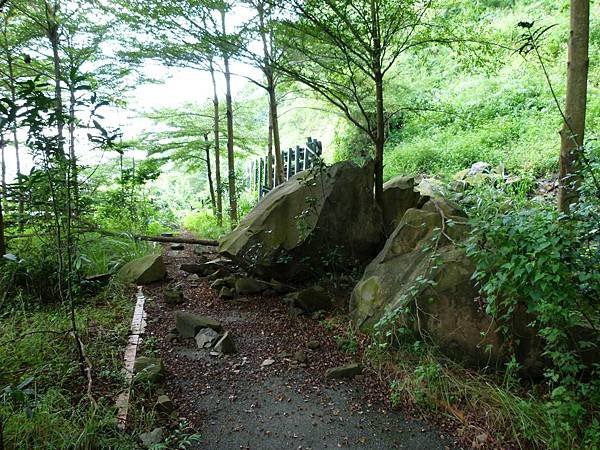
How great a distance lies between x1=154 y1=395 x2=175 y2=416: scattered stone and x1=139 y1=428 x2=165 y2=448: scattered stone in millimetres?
225

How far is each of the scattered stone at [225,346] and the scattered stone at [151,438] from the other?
1.14 metres

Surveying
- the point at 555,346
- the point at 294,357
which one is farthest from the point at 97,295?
the point at 555,346

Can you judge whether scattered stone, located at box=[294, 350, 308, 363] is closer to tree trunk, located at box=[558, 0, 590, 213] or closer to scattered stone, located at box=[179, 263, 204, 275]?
tree trunk, located at box=[558, 0, 590, 213]

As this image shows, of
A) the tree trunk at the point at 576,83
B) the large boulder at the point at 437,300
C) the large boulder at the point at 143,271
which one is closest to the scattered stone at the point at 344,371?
the large boulder at the point at 437,300

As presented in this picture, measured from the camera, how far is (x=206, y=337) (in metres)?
3.59

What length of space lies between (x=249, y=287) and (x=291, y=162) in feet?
17.7

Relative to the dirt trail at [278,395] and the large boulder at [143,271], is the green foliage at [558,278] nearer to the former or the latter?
the dirt trail at [278,395]

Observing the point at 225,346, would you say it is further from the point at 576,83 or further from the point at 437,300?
the point at 576,83

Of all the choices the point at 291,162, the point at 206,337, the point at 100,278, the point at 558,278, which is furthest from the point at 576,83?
the point at 291,162

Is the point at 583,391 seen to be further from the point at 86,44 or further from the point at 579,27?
the point at 86,44

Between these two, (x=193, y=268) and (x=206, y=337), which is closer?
(x=206, y=337)

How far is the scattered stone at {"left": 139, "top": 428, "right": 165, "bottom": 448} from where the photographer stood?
2.21 m

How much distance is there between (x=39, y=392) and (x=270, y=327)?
6.44 ft

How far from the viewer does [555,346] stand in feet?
7.50
